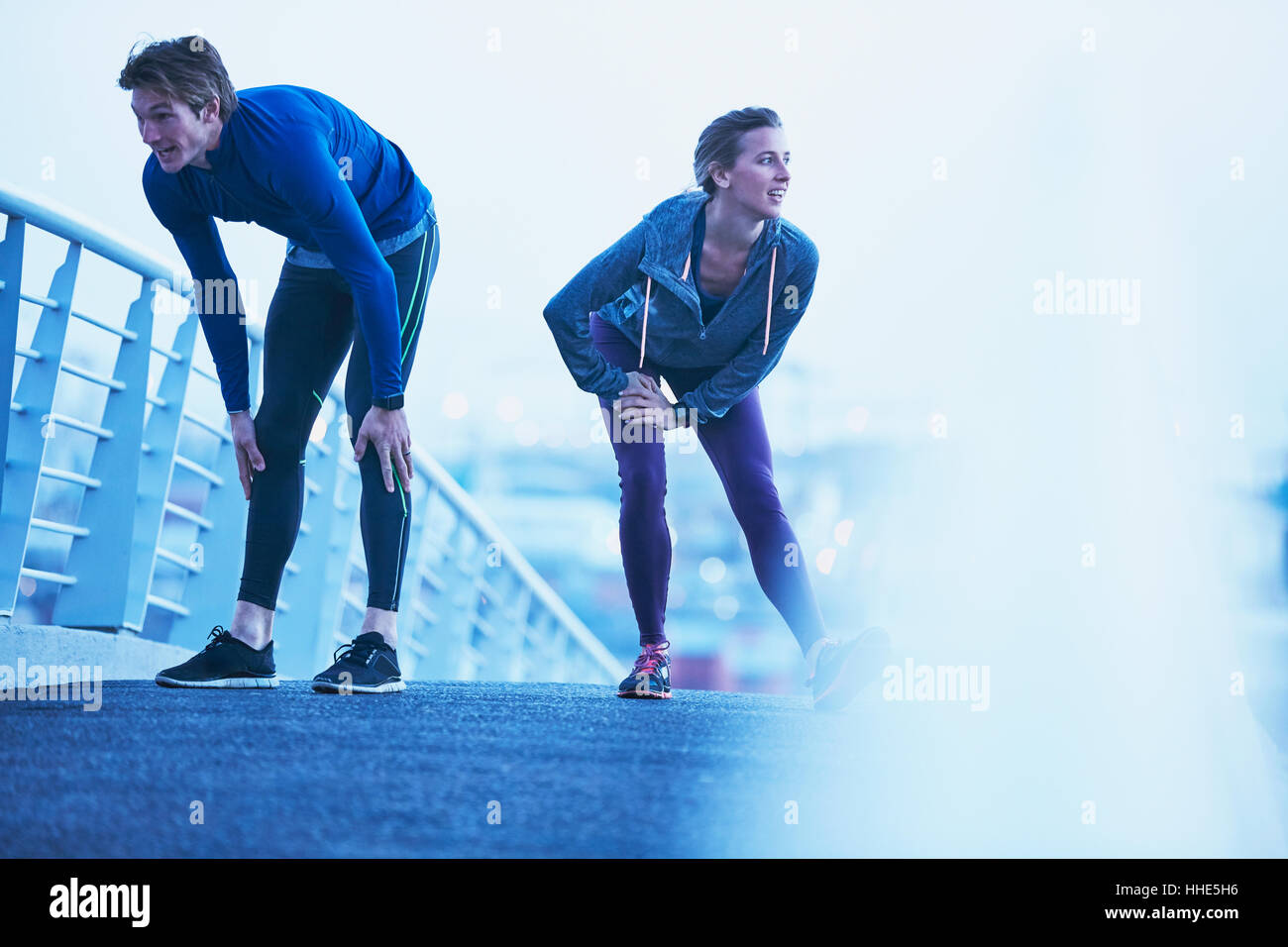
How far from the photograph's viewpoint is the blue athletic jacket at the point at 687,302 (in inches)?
83.8

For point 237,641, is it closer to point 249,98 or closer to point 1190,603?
point 249,98

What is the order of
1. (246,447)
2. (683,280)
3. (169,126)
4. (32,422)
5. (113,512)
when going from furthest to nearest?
(113,512) → (32,422) → (683,280) → (246,447) → (169,126)

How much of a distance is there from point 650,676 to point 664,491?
340mm

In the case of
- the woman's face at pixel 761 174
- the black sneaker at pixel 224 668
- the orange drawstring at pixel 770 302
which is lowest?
the black sneaker at pixel 224 668

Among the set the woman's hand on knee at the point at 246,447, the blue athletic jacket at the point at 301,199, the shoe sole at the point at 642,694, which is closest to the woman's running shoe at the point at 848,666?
the shoe sole at the point at 642,694

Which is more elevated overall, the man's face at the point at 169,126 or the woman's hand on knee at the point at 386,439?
the man's face at the point at 169,126

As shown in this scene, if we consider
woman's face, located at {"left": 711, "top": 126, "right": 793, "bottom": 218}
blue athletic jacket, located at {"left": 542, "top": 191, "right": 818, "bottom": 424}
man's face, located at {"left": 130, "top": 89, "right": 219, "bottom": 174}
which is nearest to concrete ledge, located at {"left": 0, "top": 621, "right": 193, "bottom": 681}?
man's face, located at {"left": 130, "top": 89, "right": 219, "bottom": 174}

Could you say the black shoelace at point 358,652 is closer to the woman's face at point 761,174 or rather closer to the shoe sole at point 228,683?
the shoe sole at point 228,683

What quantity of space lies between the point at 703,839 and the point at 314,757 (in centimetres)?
44

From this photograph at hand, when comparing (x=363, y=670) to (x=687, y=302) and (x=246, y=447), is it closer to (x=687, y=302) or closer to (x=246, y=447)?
(x=246, y=447)

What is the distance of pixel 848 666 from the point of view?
1.87 meters

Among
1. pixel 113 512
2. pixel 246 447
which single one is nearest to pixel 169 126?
pixel 246 447

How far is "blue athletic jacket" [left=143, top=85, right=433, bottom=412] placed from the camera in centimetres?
179

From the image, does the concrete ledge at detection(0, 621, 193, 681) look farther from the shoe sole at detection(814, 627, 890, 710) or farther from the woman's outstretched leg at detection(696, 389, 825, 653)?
the shoe sole at detection(814, 627, 890, 710)
